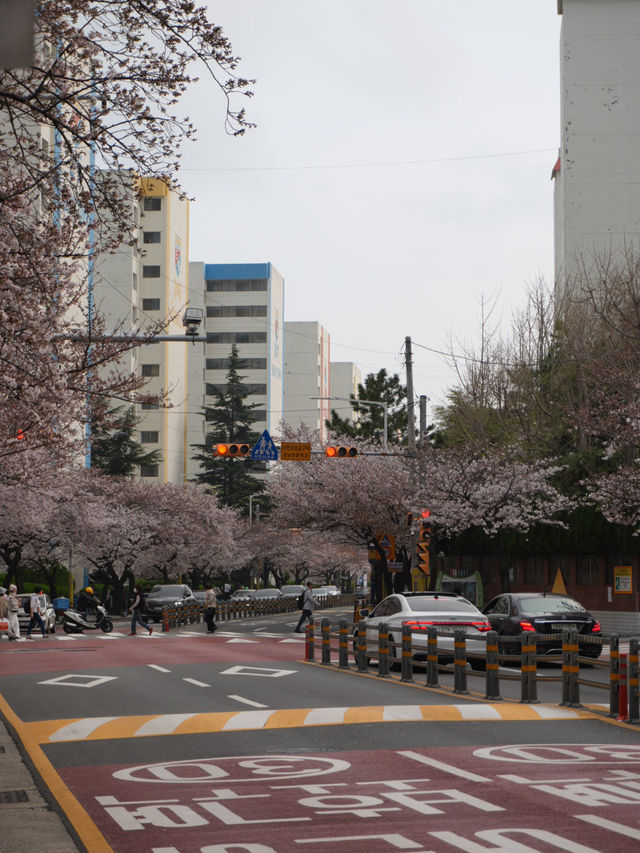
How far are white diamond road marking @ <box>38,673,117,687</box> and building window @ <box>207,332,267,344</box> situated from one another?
113722mm

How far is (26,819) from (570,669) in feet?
28.4

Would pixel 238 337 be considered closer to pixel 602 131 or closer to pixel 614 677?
pixel 602 131

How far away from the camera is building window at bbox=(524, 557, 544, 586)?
4591 cm

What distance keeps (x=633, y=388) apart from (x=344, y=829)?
23.0 metres

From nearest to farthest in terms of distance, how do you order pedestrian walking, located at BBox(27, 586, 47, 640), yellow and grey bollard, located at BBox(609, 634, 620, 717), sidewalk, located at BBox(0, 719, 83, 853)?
sidewalk, located at BBox(0, 719, 83, 853), yellow and grey bollard, located at BBox(609, 634, 620, 717), pedestrian walking, located at BBox(27, 586, 47, 640)

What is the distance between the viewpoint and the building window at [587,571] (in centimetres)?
4228

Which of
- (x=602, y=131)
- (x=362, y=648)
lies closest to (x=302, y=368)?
(x=602, y=131)

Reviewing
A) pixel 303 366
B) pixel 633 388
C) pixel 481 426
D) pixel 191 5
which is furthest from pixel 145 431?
pixel 191 5

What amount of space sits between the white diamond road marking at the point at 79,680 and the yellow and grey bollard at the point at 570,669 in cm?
812

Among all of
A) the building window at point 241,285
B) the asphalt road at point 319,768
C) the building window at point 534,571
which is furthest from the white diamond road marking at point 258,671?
the building window at point 241,285

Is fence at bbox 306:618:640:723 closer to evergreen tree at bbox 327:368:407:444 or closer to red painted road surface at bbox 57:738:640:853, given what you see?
red painted road surface at bbox 57:738:640:853

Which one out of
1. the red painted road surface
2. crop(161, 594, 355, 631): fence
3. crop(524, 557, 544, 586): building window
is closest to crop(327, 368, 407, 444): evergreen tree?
crop(161, 594, 355, 631): fence

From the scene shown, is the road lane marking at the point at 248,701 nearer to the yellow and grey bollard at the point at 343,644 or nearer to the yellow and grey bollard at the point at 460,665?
the yellow and grey bollard at the point at 460,665

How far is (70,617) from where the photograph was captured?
4262cm
